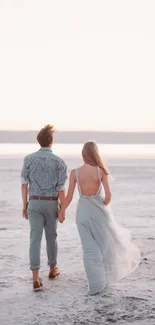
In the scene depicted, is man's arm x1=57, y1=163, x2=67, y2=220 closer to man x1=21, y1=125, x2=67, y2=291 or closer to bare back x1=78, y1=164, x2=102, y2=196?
man x1=21, y1=125, x2=67, y2=291

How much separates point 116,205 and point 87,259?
8.28 m

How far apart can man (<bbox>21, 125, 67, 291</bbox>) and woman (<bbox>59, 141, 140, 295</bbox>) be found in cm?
16

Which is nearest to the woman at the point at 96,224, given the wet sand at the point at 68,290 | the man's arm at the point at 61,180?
the man's arm at the point at 61,180

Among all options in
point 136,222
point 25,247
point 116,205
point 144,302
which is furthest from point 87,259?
point 116,205

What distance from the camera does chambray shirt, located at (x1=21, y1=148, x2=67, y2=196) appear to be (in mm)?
7449

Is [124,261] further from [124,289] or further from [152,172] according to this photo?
[152,172]

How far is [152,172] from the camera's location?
28.1 metres

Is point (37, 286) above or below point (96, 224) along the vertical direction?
below

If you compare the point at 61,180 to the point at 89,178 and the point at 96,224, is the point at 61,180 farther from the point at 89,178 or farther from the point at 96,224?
the point at 96,224

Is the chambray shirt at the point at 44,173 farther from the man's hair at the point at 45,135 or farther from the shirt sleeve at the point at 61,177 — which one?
the man's hair at the point at 45,135

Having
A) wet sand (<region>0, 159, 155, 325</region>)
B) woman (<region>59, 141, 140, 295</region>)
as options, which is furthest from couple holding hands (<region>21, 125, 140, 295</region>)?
wet sand (<region>0, 159, 155, 325</region>)

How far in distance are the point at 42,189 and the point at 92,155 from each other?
2.36ft

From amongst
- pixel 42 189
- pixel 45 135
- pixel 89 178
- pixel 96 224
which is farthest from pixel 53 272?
pixel 45 135

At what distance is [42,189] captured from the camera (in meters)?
7.44
